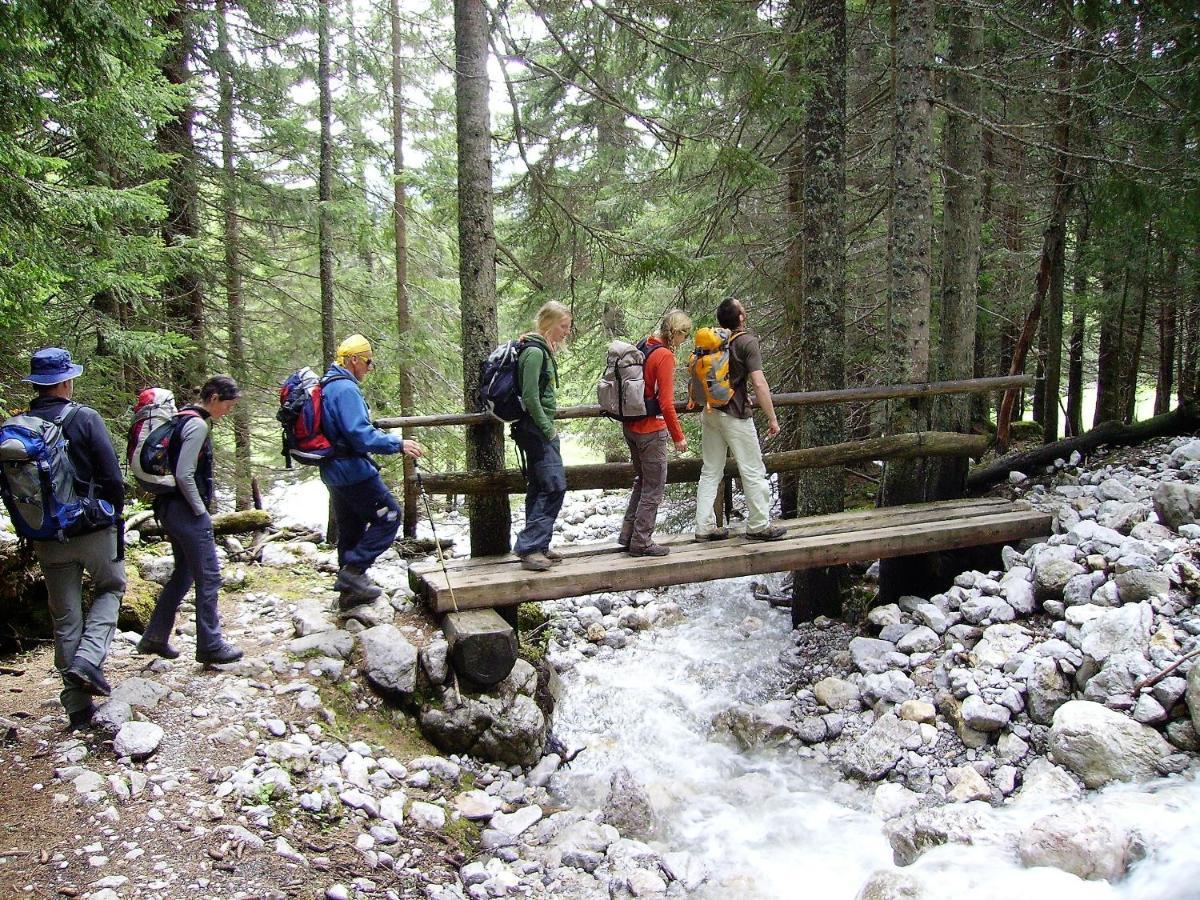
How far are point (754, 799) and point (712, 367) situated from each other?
3.57 m

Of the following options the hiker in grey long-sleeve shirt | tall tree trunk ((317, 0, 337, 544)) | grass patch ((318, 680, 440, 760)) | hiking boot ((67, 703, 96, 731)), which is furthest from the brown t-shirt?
tall tree trunk ((317, 0, 337, 544))

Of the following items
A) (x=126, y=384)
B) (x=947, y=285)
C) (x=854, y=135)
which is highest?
(x=854, y=135)

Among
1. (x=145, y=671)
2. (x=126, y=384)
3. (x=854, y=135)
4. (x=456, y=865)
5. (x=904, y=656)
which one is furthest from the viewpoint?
(x=854, y=135)

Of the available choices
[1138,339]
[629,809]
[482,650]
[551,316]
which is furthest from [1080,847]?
[1138,339]

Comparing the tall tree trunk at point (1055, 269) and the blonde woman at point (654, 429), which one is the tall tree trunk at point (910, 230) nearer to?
the blonde woman at point (654, 429)

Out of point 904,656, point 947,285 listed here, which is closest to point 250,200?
point 947,285

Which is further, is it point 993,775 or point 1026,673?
point 1026,673

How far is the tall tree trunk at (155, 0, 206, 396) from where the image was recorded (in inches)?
416

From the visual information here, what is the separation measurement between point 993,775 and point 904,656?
1.69 metres

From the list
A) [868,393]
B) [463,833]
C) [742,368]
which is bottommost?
Answer: [463,833]

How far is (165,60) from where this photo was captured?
34.2ft

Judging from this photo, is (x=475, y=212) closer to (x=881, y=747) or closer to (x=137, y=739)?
(x=137, y=739)

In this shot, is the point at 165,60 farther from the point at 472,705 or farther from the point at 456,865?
the point at 456,865

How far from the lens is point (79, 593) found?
486 centimetres
